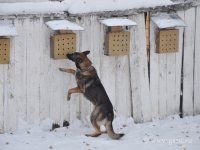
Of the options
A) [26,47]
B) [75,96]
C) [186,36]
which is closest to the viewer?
[26,47]

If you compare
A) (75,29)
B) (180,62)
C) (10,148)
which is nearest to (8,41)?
(75,29)

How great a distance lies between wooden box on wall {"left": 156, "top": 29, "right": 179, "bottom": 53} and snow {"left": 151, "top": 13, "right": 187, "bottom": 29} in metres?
0.17

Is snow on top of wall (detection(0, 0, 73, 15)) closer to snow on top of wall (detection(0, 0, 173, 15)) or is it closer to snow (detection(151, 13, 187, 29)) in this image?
snow on top of wall (detection(0, 0, 173, 15))

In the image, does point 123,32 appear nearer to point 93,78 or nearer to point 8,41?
point 93,78

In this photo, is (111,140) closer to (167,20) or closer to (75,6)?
(75,6)

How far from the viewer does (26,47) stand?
756 centimetres

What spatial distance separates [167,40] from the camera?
27.8 feet

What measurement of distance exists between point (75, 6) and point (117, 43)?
84 centimetres

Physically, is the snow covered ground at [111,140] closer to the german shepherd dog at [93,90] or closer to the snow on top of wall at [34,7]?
the german shepherd dog at [93,90]

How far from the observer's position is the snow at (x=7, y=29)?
7.10 m

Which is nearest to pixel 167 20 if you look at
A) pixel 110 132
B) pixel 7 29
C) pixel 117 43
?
pixel 117 43

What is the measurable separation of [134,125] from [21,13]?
247 centimetres

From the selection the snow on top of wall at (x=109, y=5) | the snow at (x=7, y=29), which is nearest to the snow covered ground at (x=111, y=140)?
the snow at (x=7, y=29)

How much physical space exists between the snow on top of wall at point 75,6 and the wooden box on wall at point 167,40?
1.45 ft
